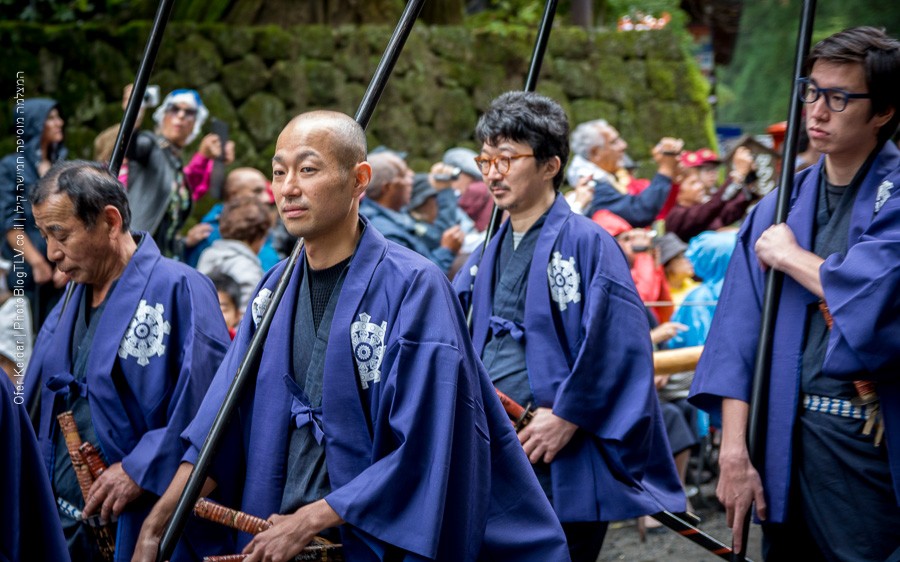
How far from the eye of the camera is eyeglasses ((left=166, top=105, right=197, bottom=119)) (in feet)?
21.9

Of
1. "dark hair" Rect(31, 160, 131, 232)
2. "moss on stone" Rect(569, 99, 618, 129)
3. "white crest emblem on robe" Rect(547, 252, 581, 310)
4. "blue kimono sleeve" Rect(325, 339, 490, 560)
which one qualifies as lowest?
"blue kimono sleeve" Rect(325, 339, 490, 560)

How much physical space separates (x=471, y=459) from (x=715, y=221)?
5.84m

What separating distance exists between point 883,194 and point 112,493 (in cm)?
261

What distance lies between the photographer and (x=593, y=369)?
387 cm

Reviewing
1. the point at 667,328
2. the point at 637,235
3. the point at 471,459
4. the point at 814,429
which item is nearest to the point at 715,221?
the point at 637,235

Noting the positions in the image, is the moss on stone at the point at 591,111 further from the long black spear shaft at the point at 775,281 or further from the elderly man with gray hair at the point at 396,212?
the long black spear shaft at the point at 775,281

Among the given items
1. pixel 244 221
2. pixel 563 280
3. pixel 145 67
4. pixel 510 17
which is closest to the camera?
pixel 145 67

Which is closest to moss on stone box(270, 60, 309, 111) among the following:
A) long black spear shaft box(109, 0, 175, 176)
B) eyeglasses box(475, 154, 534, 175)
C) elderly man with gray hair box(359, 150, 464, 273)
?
elderly man with gray hair box(359, 150, 464, 273)

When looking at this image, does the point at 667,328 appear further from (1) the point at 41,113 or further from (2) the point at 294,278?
(1) the point at 41,113

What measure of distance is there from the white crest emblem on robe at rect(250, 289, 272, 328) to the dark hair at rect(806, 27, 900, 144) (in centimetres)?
179

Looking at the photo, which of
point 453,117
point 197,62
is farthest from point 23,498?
point 453,117

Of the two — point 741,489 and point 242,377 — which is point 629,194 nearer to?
point 741,489

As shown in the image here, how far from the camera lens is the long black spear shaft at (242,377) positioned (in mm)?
2700

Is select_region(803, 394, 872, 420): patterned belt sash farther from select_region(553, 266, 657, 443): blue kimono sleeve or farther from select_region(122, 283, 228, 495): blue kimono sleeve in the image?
select_region(122, 283, 228, 495): blue kimono sleeve
